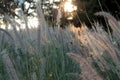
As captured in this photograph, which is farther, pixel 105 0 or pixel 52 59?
pixel 105 0

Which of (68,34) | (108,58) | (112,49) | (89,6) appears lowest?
(89,6)

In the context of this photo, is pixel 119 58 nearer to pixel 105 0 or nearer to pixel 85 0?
pixel 105 0

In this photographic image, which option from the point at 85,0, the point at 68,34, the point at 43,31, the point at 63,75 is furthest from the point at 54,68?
the point at 85,0

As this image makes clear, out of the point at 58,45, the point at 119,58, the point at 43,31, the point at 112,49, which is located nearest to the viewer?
the point at 119,58

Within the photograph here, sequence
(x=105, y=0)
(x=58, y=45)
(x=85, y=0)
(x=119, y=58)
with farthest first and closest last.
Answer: (x=85, y=0)
(x=105, y=0)
(x=58, y=45)
(x=119, y=58)

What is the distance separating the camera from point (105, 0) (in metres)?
12.6

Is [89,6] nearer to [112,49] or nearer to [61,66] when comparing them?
[61,66]

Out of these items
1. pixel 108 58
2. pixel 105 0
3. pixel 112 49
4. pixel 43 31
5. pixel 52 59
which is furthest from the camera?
pixel 105 0

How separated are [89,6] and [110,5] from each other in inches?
26.8

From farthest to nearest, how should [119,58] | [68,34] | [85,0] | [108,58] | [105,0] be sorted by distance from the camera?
[85,0], [105,0], [68,34], [108,58], [119,58]

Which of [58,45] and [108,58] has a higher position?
[108,58]

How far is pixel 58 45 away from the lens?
3.82 metres

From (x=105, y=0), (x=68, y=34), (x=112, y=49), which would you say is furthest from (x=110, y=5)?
(x=112, y=49)

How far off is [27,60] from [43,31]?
34cm
